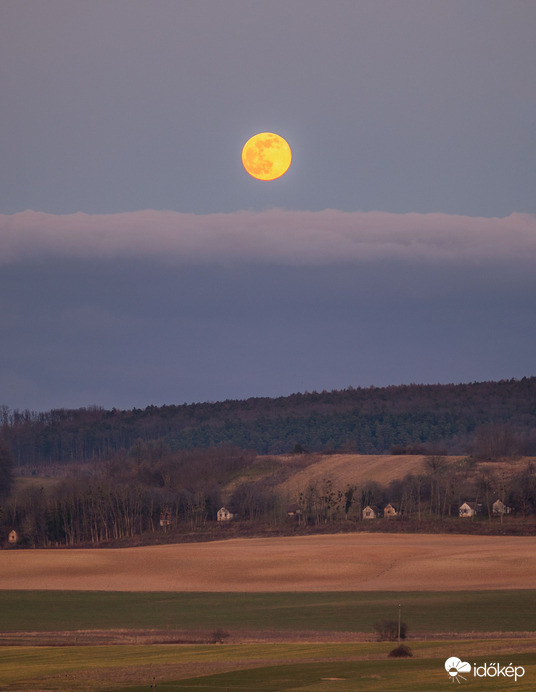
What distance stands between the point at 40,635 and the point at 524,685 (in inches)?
1065

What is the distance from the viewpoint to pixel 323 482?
134 metres

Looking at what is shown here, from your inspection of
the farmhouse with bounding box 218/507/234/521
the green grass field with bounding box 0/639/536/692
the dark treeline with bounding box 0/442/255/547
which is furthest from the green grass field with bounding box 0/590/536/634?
the farmhouse with bounding box 218/507/234/521

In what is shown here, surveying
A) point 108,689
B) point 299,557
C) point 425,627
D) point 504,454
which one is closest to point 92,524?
point 299,557

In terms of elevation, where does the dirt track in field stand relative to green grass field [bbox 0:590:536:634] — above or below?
below

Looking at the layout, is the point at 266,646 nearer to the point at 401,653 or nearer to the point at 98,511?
the point at 401,653

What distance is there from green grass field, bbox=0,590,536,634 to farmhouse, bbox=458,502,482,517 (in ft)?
174

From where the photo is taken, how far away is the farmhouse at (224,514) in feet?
403
